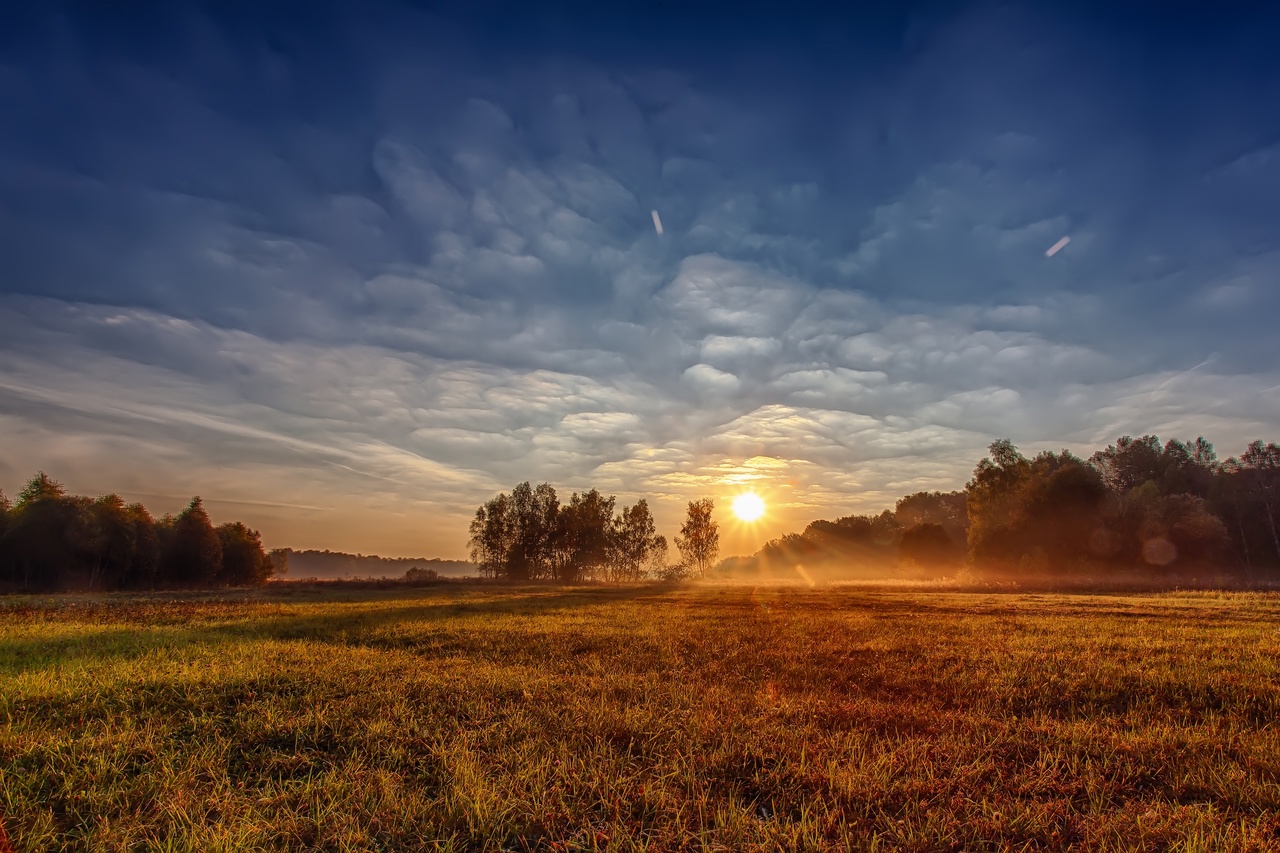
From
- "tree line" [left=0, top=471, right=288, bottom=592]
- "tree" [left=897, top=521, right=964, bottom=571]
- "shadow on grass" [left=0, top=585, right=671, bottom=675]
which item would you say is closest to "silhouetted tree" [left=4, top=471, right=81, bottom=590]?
"tree line" [left=0, top=471, right=288, bottom=592]

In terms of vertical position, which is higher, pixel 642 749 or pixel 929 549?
pixel 642 749

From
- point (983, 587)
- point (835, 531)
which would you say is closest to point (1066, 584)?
point (983, 587)

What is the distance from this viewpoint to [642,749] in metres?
5.12

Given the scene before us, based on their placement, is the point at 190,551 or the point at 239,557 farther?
the point at 239,557

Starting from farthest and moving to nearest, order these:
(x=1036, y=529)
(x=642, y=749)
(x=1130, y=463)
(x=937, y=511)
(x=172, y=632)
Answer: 1. (x=937, y=511)
2. (x=1130, y=463)
3. (x=1036, y=529)
4. (x=172, y=632)
5. (x=642, y=749)

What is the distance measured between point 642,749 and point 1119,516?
223 feet

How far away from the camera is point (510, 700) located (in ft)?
22.2

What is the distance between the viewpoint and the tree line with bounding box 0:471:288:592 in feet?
162

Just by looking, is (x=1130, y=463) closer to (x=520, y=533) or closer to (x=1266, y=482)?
(x=1266, y=482)

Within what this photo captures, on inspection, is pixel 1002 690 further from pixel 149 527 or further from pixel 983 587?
pixel 149 527

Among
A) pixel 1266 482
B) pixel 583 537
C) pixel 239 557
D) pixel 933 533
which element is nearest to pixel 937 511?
pixel 933 533

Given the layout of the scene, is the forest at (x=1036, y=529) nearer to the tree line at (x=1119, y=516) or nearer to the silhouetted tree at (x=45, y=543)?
the tree line at (x=1119, y=516)

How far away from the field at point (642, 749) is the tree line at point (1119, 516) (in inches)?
2144

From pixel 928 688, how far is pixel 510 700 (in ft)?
19.0
